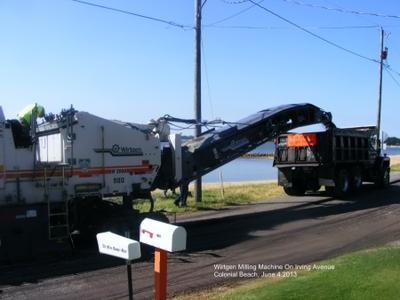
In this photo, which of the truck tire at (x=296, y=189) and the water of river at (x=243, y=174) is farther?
the water of river at (x=243, y=174)

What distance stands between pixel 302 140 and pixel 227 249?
36.9 feet

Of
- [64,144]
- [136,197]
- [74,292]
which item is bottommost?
[74,292]

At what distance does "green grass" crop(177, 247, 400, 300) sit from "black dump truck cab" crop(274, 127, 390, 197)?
490 inches

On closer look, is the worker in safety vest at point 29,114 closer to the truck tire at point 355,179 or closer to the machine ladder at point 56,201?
the machine ladder at point 56,201

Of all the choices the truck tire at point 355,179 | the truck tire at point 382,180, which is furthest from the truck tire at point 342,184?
the truck tire at point 382,180

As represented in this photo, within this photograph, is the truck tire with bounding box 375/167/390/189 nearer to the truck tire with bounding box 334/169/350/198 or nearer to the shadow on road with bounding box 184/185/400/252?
the shadow on road with bounding box 184/185/400/252

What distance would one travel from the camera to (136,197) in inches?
544

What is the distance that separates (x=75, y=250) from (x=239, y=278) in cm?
408

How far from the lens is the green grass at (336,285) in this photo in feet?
24.3

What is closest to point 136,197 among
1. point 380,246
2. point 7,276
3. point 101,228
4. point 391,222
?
point 101,228

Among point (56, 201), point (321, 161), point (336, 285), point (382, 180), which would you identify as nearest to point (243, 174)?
point (382, 180)

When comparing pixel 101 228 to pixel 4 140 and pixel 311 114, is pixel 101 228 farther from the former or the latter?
pixel 311 114

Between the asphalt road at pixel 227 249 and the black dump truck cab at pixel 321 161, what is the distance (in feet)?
8.91

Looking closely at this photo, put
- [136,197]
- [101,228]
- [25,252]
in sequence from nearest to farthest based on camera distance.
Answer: [25,252], [101,228], [136,197]
